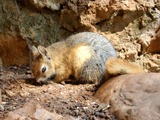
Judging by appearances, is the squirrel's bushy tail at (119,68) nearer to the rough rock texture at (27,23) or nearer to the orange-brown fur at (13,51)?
the rough rock texture at (27,23)

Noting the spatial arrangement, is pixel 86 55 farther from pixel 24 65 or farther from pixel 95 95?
pixel 24 65

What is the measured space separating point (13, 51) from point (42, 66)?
3.24 feet

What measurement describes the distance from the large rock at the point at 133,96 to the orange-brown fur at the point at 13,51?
5.61ft

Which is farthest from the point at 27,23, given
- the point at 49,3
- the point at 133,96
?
the point at 133,96

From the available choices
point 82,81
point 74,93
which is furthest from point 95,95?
point 82,81

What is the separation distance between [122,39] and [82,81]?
1009 millimetres

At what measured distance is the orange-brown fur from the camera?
16.2ft

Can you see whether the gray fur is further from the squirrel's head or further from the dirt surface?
the squirrel's head

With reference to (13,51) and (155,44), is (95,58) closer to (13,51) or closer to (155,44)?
(155,44)

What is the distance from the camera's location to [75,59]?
4.32 m

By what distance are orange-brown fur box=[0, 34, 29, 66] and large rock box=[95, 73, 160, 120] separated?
1.71m

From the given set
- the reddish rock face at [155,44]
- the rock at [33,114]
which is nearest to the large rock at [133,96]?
the rock at [33,114]

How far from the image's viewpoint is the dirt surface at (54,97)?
10.6ft

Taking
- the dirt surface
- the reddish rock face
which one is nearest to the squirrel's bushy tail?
the dirt surface
